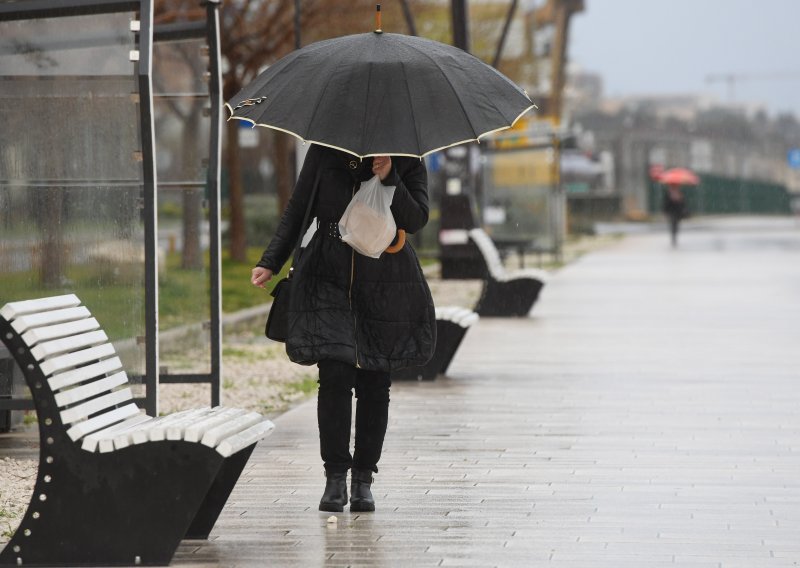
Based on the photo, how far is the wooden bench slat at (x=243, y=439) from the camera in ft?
18.9

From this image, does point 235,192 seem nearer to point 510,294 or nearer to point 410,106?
point 510,294

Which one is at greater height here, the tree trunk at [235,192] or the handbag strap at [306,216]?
the handbag strap at [306,216]

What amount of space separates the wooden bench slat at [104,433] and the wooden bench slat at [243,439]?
0.40m

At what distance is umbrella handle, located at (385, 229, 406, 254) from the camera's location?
22.0 feet

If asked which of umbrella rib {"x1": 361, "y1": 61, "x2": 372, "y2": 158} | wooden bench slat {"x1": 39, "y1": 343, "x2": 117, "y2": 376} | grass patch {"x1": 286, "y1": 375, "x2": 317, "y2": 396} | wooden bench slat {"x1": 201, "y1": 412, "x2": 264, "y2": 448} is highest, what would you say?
umbrella rib {"x1": 361, "y1": 61, "x2": 372, "y2": 158}

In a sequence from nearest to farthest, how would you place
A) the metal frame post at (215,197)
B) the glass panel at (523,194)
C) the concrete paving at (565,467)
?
the concrete paving at (565,467) → the metal frame post at (215,197) → the glass panel at (523,194)

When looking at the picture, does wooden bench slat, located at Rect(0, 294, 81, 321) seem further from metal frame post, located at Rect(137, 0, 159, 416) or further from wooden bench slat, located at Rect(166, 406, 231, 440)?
metal frame post, located at Rect(137, 0, 159, 416)

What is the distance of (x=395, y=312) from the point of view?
21.9 ft

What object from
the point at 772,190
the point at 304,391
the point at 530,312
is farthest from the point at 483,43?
the point at 772,190

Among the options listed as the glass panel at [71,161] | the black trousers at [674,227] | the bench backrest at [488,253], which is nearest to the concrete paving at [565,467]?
the glass panel at [71,161]

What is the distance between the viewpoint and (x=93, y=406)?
19.9 ft

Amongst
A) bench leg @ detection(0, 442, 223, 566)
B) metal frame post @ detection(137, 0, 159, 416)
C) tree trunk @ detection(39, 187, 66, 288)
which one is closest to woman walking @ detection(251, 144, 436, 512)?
bench leg @ detection(0, 442, 223, 566)

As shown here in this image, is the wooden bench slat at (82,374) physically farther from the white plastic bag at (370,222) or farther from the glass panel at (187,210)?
the glass panel at (187,210)

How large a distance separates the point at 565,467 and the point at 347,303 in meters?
1.94
